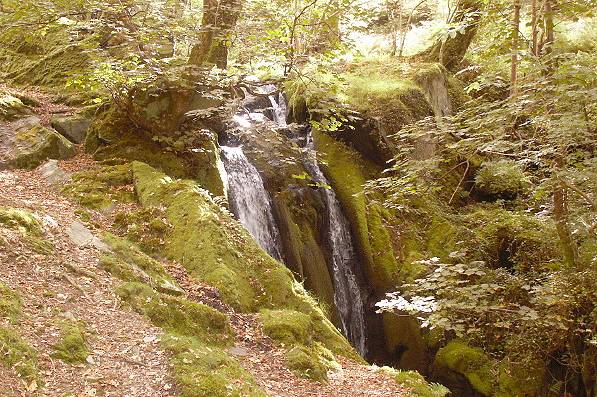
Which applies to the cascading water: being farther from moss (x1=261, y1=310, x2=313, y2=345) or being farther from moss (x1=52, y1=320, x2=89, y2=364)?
moss (x1=52, y1=320, x2=89, y2=364)

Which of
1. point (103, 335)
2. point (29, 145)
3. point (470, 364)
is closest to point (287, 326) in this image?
point (103, 335)

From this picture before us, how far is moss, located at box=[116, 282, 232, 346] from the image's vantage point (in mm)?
5383

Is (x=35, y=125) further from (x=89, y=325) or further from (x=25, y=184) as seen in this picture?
(x=89, y=325)

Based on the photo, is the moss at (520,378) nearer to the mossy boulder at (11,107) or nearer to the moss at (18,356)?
the moss at (18,356)

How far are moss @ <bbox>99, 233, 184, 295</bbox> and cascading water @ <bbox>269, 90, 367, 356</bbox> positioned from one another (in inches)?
217

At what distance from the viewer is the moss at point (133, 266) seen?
5902 millimetres

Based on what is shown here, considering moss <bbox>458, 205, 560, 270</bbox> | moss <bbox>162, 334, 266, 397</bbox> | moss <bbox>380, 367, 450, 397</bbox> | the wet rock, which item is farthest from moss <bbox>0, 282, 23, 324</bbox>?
moss <bbox>458, 205, 560, 270</bbox>

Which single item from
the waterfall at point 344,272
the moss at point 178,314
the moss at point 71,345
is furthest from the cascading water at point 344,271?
the moss at point 71,345

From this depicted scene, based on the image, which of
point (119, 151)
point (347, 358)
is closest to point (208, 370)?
point (347, 358)

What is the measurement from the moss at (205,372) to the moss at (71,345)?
796mm

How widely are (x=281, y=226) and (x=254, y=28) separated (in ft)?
16.5

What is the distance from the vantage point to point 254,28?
23.9ft

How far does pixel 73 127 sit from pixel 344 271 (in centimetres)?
715

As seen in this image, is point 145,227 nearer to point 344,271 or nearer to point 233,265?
point 233,265
